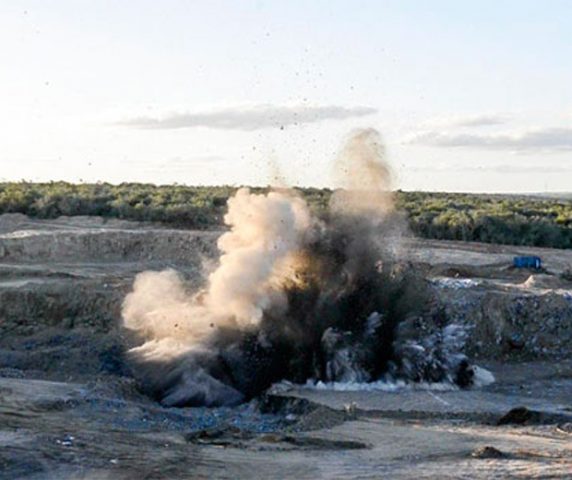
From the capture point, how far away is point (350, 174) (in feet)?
89.5

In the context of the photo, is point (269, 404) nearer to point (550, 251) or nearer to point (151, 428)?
point (151, 428)

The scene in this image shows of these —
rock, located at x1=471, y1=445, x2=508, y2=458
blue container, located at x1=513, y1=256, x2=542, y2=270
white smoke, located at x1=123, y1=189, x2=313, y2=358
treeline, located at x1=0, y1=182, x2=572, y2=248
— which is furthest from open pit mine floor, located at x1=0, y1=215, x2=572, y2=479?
treeline, located at x1=0, y1=182, x2=572, y2=248

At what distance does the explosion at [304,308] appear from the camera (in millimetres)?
24797

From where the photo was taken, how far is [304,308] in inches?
1034

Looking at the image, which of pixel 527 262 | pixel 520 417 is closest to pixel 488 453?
pixel 520 417

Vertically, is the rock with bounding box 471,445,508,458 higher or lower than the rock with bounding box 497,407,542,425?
higher

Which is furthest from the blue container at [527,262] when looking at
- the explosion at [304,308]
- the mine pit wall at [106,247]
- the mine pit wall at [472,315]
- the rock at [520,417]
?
the rock at [520,417]

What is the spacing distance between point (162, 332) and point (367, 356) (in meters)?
4.39

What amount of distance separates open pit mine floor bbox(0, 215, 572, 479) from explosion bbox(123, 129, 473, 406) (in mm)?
700

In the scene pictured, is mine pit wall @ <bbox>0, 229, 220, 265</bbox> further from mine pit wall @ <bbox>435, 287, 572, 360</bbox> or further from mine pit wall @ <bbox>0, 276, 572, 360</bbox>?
mine pit wall @ <bbox>435, 287, 572, 360</bbox>

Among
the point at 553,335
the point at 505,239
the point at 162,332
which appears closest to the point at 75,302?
the point at 162,332

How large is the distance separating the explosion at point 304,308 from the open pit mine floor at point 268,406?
0.70m

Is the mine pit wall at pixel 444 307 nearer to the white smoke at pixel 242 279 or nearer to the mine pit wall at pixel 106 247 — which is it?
the white smoke at pixel 242 279

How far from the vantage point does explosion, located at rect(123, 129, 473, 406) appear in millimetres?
24797
